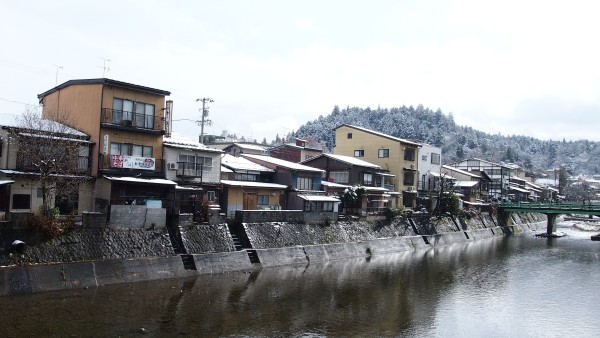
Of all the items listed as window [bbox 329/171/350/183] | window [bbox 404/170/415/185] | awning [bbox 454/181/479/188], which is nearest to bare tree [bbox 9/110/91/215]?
window [bbox 329/171/350/183]

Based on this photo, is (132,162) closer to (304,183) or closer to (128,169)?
(128,169)

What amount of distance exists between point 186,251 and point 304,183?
1788 centimetres

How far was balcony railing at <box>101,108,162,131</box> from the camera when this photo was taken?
105ft

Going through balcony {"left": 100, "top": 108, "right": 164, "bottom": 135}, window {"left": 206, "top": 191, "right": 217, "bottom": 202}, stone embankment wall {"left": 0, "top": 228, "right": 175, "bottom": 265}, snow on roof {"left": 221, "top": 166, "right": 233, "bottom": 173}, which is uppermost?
balcony {"left": 100, "top": 108, "right": 164, "bottom": 135}

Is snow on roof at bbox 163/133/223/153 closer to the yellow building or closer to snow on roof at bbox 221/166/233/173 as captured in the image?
snow on roof at bbox 221/166/233/173

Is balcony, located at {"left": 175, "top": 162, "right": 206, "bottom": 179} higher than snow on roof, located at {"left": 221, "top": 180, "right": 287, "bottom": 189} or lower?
higher

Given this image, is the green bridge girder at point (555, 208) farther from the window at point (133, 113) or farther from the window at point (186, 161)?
the window at point (133, 113)

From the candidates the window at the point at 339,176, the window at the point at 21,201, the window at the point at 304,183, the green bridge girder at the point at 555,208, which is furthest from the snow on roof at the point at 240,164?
the green bridge girder at the point at 555,208

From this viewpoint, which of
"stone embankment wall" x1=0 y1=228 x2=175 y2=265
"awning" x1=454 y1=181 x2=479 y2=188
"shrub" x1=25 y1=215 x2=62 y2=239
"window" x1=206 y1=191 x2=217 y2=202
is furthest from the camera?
"awning" x1=454 y1=181 x2=479 y2=188

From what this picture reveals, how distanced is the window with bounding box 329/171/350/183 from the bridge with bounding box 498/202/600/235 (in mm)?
30412

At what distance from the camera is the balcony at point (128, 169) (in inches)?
1240

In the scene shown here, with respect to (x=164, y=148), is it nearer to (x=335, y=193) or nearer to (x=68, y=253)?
(x=68, y=253)

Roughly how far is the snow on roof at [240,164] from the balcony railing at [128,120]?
368 inches

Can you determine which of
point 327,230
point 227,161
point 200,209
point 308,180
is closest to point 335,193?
point 308,180
